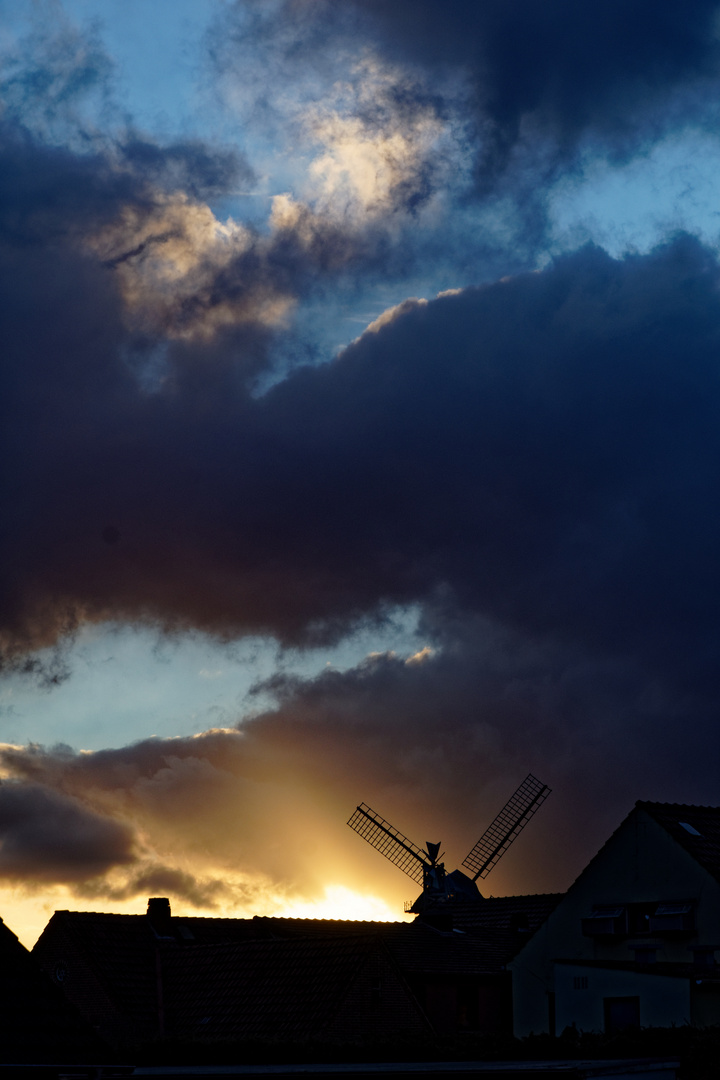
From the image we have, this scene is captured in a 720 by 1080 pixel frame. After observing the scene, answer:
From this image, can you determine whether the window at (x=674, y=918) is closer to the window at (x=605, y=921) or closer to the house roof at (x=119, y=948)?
the window at (x=605, y=921)

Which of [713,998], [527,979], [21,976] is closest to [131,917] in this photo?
[527,979]

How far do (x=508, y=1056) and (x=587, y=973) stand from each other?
17.1m

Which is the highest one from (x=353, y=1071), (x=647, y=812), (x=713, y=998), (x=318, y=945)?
(x=647, y=812)

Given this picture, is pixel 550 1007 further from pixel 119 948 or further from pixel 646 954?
pixel 119 948

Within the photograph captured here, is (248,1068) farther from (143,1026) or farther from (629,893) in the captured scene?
(143,1026)

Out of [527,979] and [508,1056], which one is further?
[527,979]

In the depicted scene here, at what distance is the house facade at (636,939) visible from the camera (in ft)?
130

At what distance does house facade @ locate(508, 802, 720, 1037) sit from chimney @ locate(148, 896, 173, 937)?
1962 cm

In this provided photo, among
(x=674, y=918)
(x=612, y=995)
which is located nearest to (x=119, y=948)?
(x=612, y=995)

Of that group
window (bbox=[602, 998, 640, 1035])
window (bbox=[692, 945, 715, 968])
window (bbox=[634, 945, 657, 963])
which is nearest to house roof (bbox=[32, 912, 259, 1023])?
window (bbox=[602, 998, 640, 1035])

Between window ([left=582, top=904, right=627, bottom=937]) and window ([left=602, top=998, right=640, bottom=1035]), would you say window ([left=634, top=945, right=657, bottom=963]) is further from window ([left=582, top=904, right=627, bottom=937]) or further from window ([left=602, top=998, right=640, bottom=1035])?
window ([left=602, top=998, right=640, bottom=1035])

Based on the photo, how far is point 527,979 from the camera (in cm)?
4778

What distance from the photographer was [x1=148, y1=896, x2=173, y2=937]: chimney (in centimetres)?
5953

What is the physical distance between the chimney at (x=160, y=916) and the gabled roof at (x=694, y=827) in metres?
26.5
